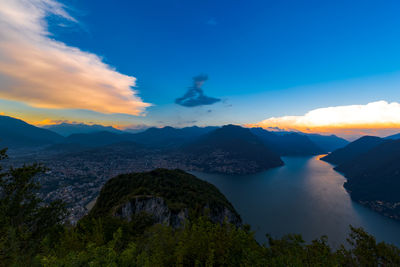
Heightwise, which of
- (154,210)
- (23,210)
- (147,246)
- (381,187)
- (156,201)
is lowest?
(381,187)

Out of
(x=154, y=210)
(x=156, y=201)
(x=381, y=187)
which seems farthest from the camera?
(x=381, y=187)

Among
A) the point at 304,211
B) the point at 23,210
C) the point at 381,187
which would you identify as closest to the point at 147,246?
the point at 23,210

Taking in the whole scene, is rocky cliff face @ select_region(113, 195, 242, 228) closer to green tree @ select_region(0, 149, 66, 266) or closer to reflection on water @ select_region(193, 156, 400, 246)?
green tree @ select_region(0, 149, 66, 266)

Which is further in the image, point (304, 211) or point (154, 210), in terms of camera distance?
point (304, 211)

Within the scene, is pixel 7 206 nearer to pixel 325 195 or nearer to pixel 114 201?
pixel 114 201

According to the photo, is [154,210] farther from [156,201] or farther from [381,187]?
[381,187]

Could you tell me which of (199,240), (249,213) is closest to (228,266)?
(199,240)
